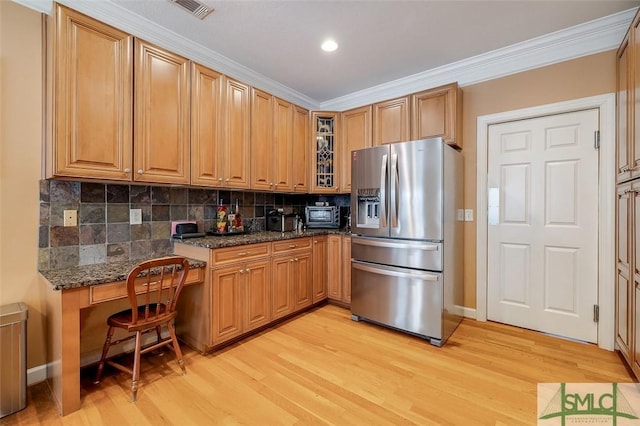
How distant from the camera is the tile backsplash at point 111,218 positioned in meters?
1.97

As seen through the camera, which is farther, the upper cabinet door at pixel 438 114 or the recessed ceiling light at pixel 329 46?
the upper cabinet door at pixel 438 114

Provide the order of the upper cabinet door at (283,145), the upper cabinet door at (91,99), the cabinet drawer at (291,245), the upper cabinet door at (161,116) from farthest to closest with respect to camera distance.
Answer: the upper cabinet door at (283,145) → the cabinet drawer at (291,245) → the upper cabinet door at (161,116) → the upper cabinet door at (91,99)

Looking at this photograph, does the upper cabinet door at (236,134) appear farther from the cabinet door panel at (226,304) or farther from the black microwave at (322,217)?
the black microwave at (322,217)

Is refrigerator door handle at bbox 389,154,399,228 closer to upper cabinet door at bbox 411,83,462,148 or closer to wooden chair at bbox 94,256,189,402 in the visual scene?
upper cabinet door at bbox 411,83,462,148

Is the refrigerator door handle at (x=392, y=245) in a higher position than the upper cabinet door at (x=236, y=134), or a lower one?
lower

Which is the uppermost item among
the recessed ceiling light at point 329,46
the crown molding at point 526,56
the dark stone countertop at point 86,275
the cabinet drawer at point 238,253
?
the recessed ceiling light at point 329,46

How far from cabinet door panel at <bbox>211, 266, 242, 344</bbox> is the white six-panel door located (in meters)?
2.52

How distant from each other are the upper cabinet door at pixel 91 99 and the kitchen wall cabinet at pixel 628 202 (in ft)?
Result: 11.5

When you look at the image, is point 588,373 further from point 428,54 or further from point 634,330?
point 428,54

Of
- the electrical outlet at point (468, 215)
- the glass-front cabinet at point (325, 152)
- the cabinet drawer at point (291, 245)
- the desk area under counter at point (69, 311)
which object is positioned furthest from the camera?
the glass-front cabinet at point (325, 152)

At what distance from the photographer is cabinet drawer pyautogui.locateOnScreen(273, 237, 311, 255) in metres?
2.84

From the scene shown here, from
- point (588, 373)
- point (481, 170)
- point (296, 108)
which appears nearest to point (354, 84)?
point (296, 108)

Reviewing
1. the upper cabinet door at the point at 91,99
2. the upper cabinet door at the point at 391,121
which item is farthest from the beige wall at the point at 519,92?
the upper cabinet door at the point at 91,99

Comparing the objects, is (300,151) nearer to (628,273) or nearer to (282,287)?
(282,287)
